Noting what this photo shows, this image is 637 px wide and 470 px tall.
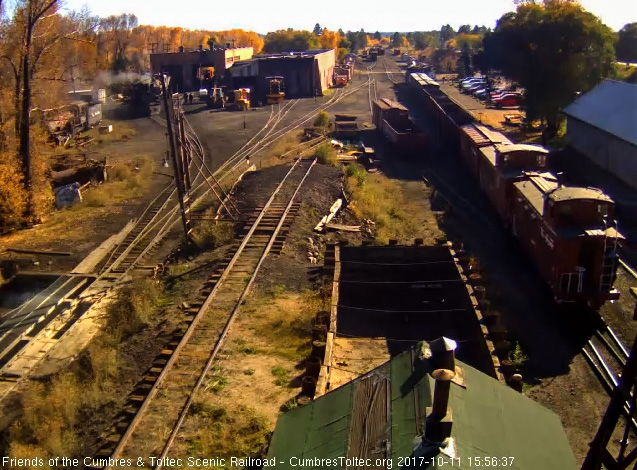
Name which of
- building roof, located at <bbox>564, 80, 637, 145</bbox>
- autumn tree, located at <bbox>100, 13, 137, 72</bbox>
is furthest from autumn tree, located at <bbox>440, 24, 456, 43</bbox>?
building roof, located at <bbox>564, 80, 637, 145</bbox>

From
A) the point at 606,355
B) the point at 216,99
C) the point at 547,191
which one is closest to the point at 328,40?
the point at 216,99

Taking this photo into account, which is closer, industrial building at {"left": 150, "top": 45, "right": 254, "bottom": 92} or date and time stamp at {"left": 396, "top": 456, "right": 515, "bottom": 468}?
date and time stamp at {"left": 396, "top": 456, "right": 515, "bottom": 468}

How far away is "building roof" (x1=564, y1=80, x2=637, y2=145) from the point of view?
2760 centimetres

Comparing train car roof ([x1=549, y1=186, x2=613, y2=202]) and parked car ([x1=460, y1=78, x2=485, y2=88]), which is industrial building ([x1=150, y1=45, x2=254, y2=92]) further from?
train car roof ([x1=549, y1=186, x2=613, y2=202])

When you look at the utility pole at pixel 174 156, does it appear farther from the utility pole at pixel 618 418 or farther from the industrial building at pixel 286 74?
the industrial building at pixel 286 74

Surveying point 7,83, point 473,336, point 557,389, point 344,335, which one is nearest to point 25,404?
point 344,335

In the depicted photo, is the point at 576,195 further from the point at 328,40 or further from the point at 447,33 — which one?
the point at 447,33

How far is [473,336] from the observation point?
1310 centimetres

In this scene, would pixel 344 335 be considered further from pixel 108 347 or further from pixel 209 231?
pixel 209 231

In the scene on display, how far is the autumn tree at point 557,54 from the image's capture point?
34.3 m

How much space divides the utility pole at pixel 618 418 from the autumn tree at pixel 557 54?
32.3 metres

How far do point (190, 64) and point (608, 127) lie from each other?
152 ft

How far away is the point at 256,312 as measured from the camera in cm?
1467

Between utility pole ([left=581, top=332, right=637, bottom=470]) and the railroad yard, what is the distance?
133cm
